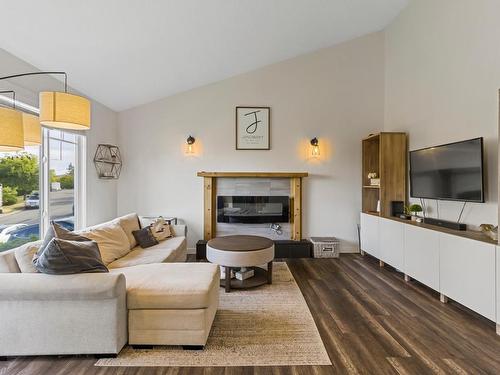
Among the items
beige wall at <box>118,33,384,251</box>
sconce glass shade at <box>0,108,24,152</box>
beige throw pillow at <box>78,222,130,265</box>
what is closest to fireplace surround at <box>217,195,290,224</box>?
beige wall at <box>118,33,384,251</box>

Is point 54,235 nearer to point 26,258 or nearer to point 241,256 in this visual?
point 26,258

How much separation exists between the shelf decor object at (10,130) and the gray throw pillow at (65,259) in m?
0.71

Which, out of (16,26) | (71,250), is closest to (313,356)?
(71,250)

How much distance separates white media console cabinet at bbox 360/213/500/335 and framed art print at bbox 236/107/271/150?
226cm

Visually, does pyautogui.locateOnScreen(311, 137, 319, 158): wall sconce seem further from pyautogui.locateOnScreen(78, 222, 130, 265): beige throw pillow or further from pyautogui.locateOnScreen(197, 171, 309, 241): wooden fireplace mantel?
pyautogui.locateOnScreen(78, 222, 130, 265): beige throw pillow

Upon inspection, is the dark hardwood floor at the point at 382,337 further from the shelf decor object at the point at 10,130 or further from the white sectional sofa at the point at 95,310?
the shelf decor object at the point at 10,130

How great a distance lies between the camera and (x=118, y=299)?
6.26 ft

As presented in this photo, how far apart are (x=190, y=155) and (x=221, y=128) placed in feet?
2.37

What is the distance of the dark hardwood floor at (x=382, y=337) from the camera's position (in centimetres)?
183

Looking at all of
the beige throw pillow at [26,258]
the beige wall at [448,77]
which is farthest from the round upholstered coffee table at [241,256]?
the beige wall at [448,77]

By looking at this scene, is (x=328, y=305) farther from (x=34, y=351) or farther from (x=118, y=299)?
(x=34, y=351)

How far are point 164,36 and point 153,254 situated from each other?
8.21ft

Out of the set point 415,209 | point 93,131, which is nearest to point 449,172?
point 415,209

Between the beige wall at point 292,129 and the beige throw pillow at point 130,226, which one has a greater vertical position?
the beige wall at point 292,129
